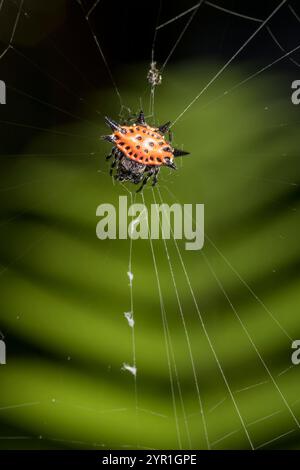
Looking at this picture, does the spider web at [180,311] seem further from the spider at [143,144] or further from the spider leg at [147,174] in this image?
the spider at [143,144]

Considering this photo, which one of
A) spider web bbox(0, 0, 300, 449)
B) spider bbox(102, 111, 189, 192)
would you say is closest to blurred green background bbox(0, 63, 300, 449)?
spider web bbox(0, 0, 300, 449)

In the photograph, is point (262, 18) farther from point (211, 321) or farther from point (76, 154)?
point (211, 321)

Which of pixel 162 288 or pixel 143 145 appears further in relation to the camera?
pixel 162 288

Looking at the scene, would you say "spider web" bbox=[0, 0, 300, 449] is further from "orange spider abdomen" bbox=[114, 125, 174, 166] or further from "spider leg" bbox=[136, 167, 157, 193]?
"orange spider abdomen" bbox=[114, 125, 174, 166]

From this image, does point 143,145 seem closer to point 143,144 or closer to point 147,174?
point 143,144

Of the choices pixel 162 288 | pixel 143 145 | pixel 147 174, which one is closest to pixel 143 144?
pixel 143 145

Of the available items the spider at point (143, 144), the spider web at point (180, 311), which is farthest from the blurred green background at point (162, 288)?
the spider at point (143, 144)
